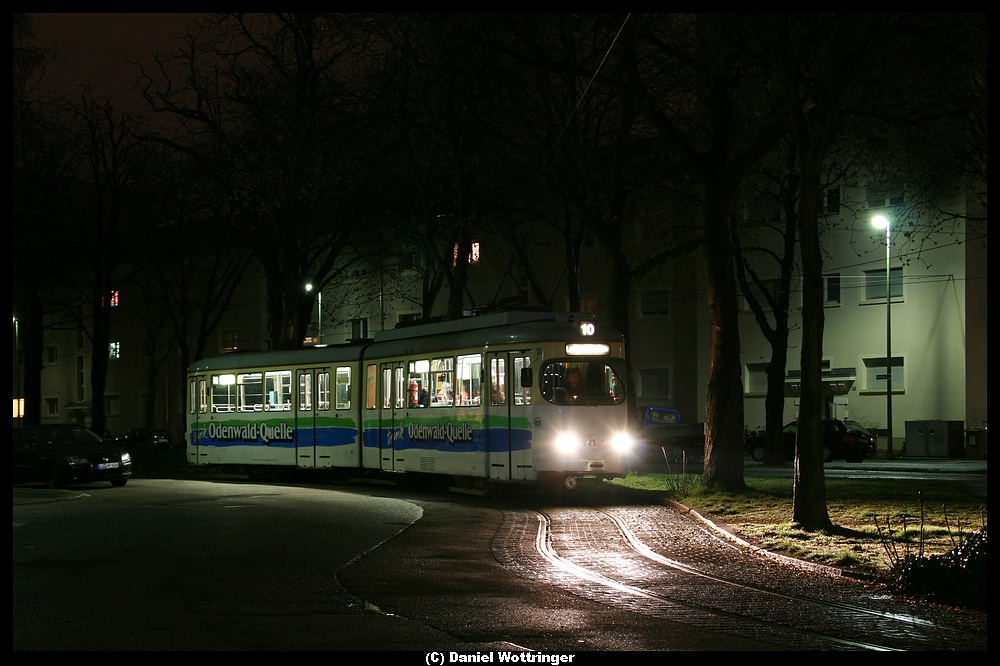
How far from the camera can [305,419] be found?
29469 millimetres

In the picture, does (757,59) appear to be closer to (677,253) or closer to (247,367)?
(677,253)

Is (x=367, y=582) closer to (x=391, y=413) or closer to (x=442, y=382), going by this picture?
(x=442, y=382)

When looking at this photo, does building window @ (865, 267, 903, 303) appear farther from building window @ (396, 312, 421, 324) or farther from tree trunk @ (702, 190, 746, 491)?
tree trunk @ (702, 190, 746, 491)

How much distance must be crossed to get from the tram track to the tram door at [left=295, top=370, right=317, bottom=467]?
13.1m

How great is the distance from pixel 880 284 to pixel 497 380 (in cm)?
2775

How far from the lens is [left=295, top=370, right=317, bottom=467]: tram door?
95.7 feet

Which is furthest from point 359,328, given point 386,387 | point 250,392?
point 386,387

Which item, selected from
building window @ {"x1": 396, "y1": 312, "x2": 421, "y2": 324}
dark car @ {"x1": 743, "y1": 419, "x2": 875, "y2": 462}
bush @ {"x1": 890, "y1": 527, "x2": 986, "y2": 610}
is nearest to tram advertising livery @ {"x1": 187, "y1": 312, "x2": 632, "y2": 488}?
building window @ {"x1": 396, "y1": 312, "x2": 421, "y2": 324}

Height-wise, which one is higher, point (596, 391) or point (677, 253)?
point (677, 253)

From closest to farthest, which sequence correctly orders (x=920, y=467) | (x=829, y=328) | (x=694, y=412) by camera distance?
(x=920, y=467)
(x=829, y=328)
(x=694, y=412)

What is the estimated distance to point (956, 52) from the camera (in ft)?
60.9

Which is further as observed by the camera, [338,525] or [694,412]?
[694,412]

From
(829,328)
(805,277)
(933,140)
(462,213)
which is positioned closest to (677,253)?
(462,213)

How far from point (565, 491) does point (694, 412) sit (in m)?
28.9
